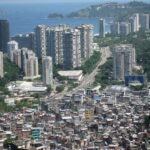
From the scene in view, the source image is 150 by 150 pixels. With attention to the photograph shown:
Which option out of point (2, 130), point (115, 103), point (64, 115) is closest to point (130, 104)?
point (115, 103)

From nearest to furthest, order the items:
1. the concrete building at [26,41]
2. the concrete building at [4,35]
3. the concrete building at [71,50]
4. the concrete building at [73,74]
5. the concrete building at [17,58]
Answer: the concrete building at [73,74] → the concrete building at [17,58] → the concrete building at [71,50] → the concrete building at [26,41] → the concrete building at [4,35]

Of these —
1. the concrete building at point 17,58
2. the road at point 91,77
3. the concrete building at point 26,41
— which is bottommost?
the road at point 91,77

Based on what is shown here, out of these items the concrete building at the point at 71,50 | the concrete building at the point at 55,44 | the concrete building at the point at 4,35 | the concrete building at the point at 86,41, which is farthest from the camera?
the concrete building at the point at 4,35

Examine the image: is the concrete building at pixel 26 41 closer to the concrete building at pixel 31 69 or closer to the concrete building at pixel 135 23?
the concrete building at pixel 31 69

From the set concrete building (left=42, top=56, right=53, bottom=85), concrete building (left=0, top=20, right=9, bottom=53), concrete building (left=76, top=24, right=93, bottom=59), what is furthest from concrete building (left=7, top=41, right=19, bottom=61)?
concrete building (left=42, top=56, right=53, bottom=85)

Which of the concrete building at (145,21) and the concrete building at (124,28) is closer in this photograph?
the concrete building at (124,28)

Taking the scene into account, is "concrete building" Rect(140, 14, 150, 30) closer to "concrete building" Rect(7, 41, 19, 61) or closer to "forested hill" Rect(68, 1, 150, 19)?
"concrete building" Rect(7, 41, 19, 61)

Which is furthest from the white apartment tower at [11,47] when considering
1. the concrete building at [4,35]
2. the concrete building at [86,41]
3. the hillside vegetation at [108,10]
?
the hillside vegetation at [108,10]
